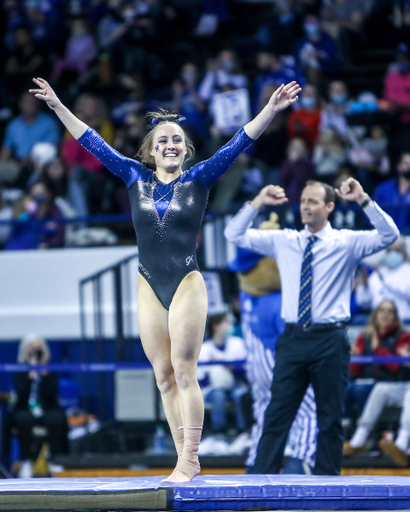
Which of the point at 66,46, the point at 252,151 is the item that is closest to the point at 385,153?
the point at 252,151

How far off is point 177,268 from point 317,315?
1.19m

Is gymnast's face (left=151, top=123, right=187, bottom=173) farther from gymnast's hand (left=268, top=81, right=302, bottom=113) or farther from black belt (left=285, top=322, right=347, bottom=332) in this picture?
black belt (left=285, top=322, right=347, bottom=332)

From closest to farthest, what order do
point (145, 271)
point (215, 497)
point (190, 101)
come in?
point (215, 497)
point (145, 271)
point (190, 101)

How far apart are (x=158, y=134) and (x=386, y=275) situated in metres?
3.97

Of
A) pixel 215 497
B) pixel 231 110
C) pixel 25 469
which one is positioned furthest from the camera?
pixel 231 110

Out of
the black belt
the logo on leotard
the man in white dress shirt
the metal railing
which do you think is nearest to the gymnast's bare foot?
the logo on leotard

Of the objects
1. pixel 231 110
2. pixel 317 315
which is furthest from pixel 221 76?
pixel 317 315

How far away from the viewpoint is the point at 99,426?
7195mm

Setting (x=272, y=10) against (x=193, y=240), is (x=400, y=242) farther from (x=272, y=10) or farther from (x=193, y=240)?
(x=272, y=10)

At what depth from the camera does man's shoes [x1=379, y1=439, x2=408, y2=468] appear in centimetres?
600

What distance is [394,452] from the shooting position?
605 centimetres

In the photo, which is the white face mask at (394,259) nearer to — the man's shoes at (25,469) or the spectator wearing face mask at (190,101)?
the spectator wearing face mask at (190,101)

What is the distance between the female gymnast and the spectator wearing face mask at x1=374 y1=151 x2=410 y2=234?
4139 millimetres

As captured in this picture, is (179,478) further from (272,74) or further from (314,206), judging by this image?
(272,74)
